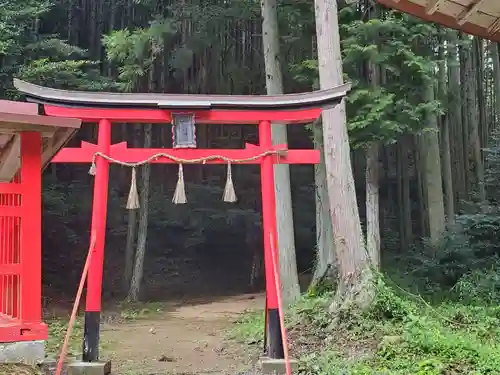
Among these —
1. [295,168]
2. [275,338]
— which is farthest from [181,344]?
[295,168]

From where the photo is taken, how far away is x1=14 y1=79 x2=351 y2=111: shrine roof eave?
6.46 meters

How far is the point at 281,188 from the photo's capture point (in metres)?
11.0

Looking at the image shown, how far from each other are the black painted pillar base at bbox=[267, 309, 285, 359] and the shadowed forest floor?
627mm

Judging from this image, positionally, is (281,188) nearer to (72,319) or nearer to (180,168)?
(180,168)

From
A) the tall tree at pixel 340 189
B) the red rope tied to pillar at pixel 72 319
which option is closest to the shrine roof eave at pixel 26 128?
the red rope tied to pillar at pixel 72 319

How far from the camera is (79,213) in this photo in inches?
658

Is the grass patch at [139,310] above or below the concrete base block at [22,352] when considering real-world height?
below

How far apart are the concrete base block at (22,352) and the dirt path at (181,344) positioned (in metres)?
2.19

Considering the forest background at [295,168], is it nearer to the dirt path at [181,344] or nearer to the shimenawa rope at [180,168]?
the dirt path at [181,344]

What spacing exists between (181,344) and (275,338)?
10.2 ft

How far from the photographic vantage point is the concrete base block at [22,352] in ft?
15.2

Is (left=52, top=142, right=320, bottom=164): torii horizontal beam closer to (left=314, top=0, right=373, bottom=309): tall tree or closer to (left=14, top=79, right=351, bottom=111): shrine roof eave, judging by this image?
(left=14, top=79, right=351, bottom=111): shrine roof eave

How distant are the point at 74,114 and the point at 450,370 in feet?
16.7

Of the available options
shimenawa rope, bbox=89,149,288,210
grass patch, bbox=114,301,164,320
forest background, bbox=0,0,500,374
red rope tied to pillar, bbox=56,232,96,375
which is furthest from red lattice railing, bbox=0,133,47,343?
grass patch, bbox=114,301,164,320
